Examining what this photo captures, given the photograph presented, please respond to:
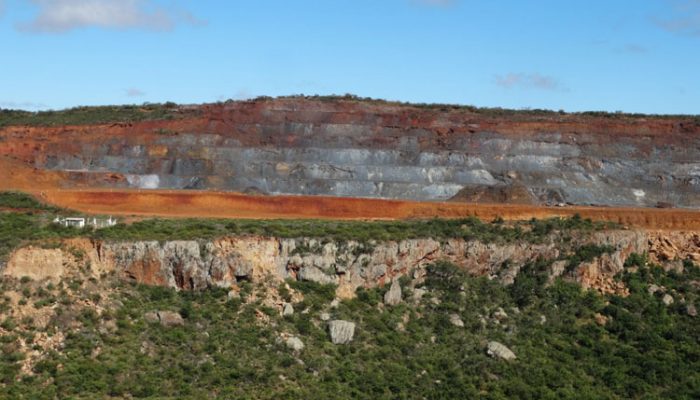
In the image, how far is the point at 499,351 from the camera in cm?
4062

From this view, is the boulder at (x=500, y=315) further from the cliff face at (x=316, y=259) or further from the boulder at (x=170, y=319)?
the boulder at (x=170, y=319)

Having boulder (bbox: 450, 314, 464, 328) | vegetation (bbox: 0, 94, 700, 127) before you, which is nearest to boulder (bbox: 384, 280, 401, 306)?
boulder (bbox: 450, 314, 464, 328)

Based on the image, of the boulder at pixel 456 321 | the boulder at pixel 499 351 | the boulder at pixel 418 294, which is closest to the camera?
the boulder at pixel 499 351

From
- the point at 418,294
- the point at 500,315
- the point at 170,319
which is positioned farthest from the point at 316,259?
the point at 500,315

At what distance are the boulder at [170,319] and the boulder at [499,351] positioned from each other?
10.2 metres

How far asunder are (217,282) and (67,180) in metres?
30.0

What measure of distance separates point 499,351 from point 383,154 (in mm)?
31643

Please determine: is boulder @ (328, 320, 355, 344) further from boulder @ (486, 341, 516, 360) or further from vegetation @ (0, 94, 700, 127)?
vegetation @ (0, 94, 700, 127)

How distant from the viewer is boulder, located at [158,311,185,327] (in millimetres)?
38250

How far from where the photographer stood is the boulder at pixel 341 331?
39.4m

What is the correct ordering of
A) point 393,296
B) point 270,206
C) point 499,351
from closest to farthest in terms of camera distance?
point 499,351, point 393,296, point 270,206

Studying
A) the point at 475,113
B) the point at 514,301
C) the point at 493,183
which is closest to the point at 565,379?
the point at 514,301

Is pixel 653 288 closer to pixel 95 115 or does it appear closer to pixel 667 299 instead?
pixel 667 299

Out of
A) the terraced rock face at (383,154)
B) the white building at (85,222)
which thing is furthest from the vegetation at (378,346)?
the terraced rock face at (383,154)
